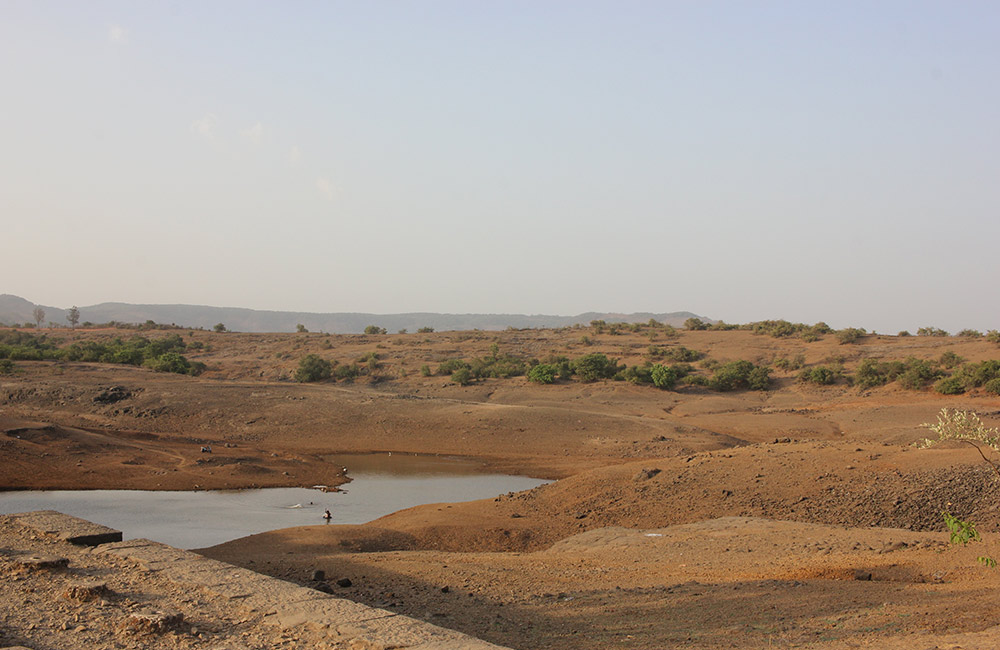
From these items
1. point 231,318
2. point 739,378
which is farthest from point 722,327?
point 231,318

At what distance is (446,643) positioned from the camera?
16.9 ft

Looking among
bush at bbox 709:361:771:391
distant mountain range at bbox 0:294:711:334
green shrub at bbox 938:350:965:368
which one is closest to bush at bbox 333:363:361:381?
bush at bbox 709:361:771:391

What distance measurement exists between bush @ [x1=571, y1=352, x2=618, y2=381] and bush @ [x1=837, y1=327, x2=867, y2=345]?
50.3 feet

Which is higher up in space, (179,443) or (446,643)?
(446,643)

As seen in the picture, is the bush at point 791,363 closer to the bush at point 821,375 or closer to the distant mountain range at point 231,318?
the bush at point 821,375

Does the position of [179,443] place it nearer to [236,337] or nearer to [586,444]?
[586,444]

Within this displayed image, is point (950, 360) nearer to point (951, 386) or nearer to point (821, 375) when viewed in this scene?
point (821, 375)

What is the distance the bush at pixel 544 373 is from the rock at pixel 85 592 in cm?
3208

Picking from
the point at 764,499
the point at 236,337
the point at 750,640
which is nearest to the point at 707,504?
the point at 764,499

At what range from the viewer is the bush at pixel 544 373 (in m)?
38.1

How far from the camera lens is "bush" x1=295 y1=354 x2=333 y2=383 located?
4119 centimetres

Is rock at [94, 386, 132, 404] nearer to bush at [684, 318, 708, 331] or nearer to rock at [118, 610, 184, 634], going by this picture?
rock at [118, 610, 184, 634]

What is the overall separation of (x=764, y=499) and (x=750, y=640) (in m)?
8.43

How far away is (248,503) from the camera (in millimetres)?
17438
